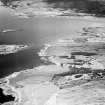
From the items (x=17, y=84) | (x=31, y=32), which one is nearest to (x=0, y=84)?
(x=17, y=84)

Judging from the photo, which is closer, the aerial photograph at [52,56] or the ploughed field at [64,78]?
the ploughed field at [64,78]

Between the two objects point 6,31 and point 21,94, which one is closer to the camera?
point 21,94

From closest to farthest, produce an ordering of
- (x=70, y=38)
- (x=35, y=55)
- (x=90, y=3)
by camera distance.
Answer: (x=35, y=55) < (x=70, y=38) < (x=90, y=3)

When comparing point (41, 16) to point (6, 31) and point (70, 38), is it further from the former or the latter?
point (70, 38)

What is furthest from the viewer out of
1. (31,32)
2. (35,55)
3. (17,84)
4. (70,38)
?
(31,32)

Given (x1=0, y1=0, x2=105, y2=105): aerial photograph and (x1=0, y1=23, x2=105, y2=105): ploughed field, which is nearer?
(x1=0, y1=23, x2=105, y2=105): ploughed field
